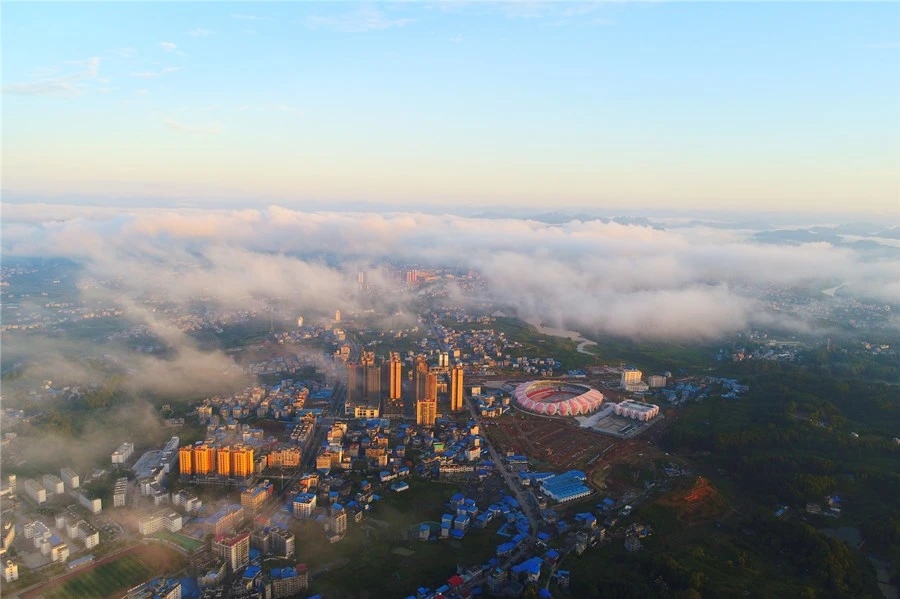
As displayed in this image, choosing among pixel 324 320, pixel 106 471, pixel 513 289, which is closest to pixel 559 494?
pixel 106 471

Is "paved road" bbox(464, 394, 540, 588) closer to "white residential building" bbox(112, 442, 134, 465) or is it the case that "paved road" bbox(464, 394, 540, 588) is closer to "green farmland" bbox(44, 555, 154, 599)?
"green farmland" bbox(44, 555, 154, 599)

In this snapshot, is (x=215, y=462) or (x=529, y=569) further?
(x=215, y=462)

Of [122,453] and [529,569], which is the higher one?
[529,569]

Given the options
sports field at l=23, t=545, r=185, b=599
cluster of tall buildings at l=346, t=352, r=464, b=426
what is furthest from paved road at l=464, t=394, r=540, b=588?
sports field at l=23, t=545, r=185, b=599

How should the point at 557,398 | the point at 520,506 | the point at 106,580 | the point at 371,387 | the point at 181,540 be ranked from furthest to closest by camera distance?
1. the point at 557,398
2. the point at 371,387
3. the point at 520,506
4. the point at 181,540
5. the point at 106,580

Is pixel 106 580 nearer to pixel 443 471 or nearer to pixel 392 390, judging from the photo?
pixel 443 471

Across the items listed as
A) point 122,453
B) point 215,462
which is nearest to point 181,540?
point 215,462

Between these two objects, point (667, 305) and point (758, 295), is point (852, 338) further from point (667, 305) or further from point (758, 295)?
point (758, 295)
